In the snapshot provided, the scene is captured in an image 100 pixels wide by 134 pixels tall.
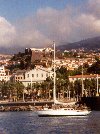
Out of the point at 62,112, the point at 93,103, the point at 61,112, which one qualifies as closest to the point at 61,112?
the point at 61,112

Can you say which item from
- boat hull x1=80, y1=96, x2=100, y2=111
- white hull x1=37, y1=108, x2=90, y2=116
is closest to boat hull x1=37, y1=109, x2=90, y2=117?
white hull x1=37, y1=108, x2=90, y2=116

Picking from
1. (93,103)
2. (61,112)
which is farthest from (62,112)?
(93,103)

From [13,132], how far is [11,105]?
274 ft

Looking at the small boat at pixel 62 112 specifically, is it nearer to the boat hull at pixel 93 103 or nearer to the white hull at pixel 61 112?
the white hull at pixel 61 112

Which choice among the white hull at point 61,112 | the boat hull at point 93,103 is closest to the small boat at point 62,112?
the white hull at point 61,112

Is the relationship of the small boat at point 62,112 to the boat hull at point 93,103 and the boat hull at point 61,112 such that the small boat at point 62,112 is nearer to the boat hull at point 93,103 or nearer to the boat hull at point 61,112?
the boat hull at point 61,112

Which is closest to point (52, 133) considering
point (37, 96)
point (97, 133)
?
point (97, 133)

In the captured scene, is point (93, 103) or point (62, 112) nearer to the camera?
point (62, 112)

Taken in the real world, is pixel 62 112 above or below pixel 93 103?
below

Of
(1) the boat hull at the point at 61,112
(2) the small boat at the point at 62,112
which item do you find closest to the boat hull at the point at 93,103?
(1) the boat hull at the point at 61,112

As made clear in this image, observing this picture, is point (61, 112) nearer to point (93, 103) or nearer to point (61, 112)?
point (61, 112)

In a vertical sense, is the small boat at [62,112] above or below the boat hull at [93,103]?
below

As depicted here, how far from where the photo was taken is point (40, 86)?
169 meters

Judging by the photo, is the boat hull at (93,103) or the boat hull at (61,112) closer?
the boat hull at (61,112)
